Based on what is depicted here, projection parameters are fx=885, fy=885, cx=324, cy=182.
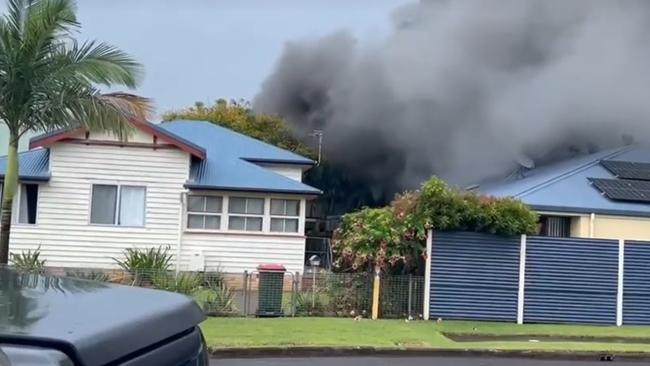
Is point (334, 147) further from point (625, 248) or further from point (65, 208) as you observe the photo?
point (625, 248)

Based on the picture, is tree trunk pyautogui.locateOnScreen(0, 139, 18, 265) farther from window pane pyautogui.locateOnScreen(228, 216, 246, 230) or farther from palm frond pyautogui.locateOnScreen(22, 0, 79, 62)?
window pane pyautogui.locateOnScreen(228, 216, 246, 230)

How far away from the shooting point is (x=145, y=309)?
213 cm

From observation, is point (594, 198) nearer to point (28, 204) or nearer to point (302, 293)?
point (302, 293)

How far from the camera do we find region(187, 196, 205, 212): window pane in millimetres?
24019

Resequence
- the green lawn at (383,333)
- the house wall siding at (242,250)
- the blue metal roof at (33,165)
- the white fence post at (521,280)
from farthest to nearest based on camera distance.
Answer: the house wall siding at (242,250) < the blue metal roof at (33,165) < the white fence post at (521,280) < the green lawn at (383,333)

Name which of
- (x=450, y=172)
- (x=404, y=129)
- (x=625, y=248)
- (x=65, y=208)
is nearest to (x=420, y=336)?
(x=625, y=248)

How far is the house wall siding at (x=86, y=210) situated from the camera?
23.1 m

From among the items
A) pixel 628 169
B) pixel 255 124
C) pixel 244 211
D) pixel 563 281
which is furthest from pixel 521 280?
pixel 255 124

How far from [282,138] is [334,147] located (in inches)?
122

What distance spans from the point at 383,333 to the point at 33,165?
487 inches

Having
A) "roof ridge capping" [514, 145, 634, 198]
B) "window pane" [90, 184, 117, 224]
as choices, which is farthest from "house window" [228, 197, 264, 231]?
"roof ridge capping" [514, 145, 634, 198]

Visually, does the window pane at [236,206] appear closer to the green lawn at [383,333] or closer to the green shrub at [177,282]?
the green shrub at [177,282]

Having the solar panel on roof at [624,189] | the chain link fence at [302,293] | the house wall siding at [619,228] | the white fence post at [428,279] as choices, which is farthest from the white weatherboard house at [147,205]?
the solar panel on roof at [624,189]

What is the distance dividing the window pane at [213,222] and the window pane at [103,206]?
8.31 ft
